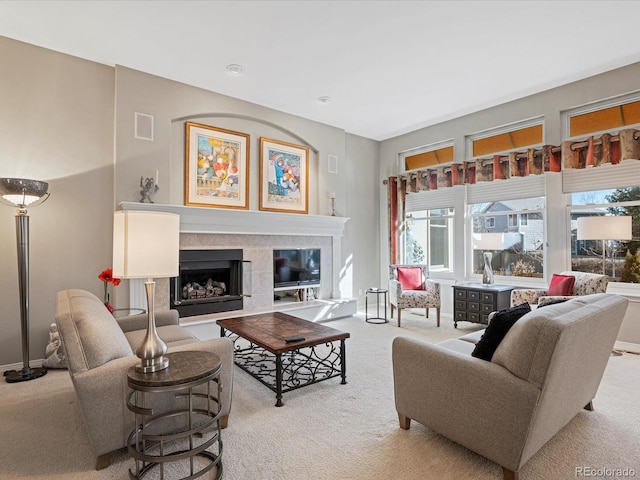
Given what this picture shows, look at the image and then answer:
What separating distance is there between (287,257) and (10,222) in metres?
3.16

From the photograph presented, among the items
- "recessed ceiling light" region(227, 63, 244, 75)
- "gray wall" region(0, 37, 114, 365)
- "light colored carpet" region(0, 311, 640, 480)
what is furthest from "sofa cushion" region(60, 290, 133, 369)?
"recessed ceiling light" region(227, 63, 244, 75)

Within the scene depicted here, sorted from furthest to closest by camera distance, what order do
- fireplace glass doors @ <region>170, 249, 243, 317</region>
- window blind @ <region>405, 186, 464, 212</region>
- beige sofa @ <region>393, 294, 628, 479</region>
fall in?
window blind @ <region>405, 186, 464, 212</region> → fireplace glass doors @ <region>170, 249, 243, 317</region> → beige sofa @ <region>393, 294, 628, 479</region>

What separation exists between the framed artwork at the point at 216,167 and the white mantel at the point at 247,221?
18 cm

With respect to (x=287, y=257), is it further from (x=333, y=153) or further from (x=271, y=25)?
(x=271, y=25)

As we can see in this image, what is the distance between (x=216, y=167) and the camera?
4.63 m

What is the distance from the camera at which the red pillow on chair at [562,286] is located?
3.86 meters

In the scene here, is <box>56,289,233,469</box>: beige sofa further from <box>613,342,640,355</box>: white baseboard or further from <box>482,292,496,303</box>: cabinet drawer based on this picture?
<box>613,342,640,355</box>: white baseboard

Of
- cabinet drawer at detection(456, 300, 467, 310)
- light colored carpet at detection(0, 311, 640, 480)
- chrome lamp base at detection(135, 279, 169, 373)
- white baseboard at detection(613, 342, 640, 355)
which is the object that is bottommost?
light colored carpet at detection(0, 311, 640, 480)

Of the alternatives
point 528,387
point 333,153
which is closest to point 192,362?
point 528,387

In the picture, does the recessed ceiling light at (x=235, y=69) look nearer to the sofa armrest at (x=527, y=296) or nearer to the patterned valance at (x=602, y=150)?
the patterned valance at (x=602, y=150)

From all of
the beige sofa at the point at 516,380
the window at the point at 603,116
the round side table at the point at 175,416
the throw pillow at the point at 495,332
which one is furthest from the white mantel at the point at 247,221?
the throw pillow at the point at 495,332

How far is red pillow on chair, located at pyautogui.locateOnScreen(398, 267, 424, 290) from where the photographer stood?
5.33 m

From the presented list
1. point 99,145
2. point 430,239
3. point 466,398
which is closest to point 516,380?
point 466,398

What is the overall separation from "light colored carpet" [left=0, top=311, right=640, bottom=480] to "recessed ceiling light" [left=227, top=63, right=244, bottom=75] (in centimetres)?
322
